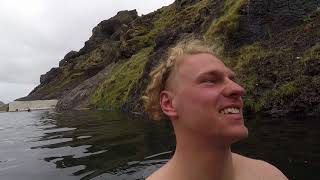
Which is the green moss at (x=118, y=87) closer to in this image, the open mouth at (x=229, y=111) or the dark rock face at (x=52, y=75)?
the open mouth at (x=229, y=111)

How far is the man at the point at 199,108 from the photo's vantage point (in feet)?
12.1

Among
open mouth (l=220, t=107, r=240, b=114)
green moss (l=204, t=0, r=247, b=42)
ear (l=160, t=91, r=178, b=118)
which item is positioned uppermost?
green moss (l=204, t=0, r=247, b=42)

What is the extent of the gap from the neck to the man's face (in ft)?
0.43

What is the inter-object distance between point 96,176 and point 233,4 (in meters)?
24.2

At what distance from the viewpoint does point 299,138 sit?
41.0 ft

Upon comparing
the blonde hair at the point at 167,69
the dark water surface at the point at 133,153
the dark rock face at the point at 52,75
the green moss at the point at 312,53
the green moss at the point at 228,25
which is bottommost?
the dark water surface at the point at 133,153

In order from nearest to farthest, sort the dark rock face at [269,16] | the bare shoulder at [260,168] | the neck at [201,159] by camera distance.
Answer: the neck at [201,159]
the bare shoulder at [260,168]
the dark rock face at [269,16]

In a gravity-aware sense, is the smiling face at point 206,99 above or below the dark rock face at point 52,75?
below

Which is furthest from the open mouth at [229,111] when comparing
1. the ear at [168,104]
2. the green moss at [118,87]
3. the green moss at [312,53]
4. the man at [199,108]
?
the green moss at [118,87]

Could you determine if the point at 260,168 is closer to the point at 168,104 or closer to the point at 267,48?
the point at 168,104

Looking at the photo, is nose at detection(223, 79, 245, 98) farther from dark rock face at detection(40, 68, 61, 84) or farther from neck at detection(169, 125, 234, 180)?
dark rock face at detection(40, 68, 61, 84)

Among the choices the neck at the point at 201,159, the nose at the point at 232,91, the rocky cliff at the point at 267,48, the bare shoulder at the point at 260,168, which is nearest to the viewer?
the nose at the point at 232,91

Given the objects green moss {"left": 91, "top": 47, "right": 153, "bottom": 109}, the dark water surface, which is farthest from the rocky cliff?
the dark water surface

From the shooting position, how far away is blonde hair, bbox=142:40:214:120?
420cm
